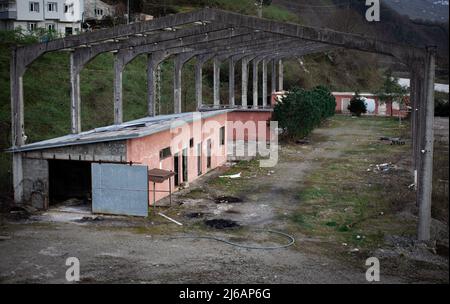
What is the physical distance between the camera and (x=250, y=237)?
13.0m

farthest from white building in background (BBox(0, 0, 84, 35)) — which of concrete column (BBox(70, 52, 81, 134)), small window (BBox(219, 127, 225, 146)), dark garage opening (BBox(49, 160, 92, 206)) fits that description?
dark garage opening (BBox(49, 160, 92, 206))

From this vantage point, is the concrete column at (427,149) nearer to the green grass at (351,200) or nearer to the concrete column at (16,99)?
the green grass at (351,200)

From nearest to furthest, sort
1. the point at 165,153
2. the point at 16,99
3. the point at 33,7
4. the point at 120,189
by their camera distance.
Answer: the point at 120,189 → the point at 16,99 → the point at 165,153 → the point at 33,7

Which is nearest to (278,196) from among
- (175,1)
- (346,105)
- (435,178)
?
(435,178)

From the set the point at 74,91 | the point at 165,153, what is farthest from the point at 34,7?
the point at 165,153

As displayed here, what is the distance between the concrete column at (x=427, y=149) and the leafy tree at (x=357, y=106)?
32.4m

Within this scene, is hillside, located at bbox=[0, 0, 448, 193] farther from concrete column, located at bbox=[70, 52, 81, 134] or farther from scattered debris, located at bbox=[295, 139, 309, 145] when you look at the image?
scattered debris, located at bbox=[295, 139, 309, 145]

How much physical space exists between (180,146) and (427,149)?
29.1 ft

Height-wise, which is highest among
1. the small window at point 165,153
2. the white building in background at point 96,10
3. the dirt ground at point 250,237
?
the white building in background at point 96,10

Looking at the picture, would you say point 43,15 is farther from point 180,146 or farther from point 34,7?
point 180,146

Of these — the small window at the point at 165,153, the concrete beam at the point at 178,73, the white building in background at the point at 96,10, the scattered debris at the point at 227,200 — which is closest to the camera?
the scattered debris at the point at 227,200

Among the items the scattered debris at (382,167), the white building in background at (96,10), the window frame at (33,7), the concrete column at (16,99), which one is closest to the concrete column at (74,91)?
the concrete column at (16,99)

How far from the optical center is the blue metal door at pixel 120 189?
14852 mm

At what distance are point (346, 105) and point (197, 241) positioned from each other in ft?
118
